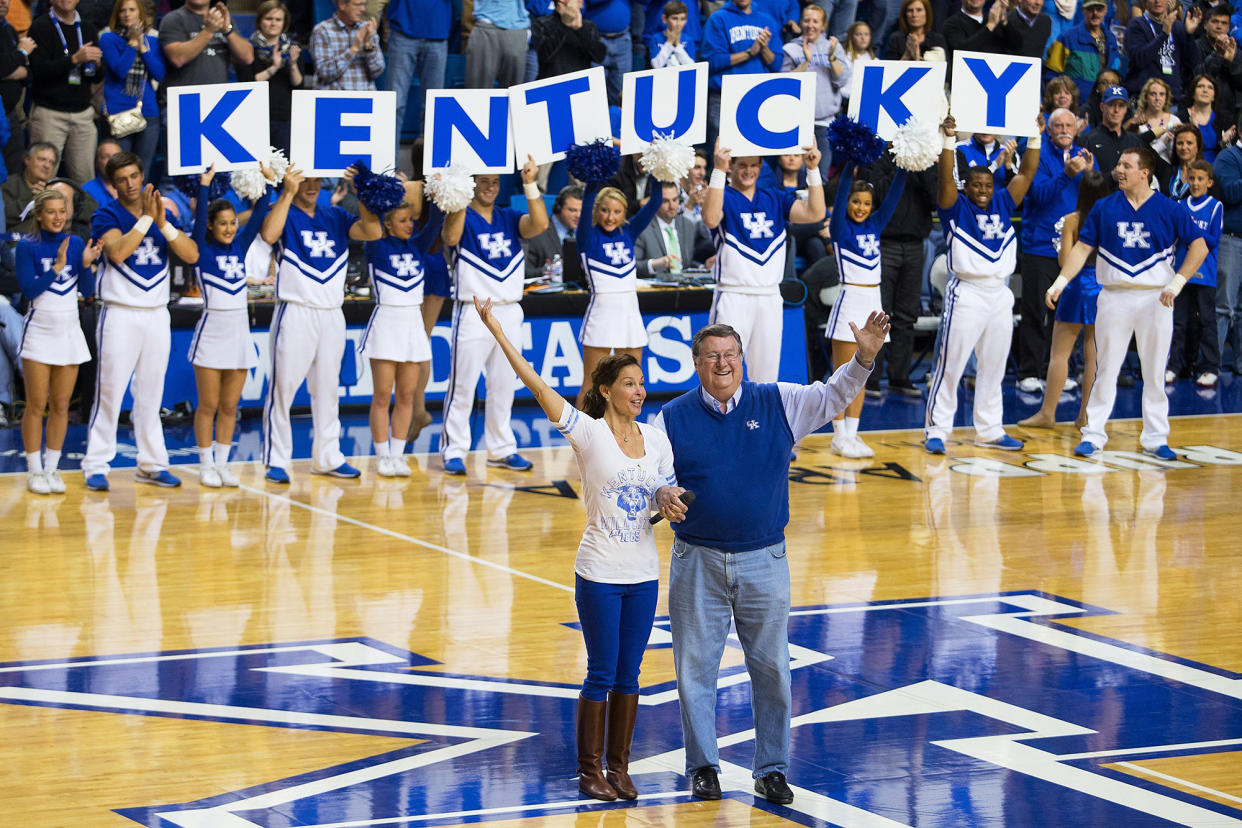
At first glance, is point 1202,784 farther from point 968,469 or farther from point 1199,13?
point 1199,13

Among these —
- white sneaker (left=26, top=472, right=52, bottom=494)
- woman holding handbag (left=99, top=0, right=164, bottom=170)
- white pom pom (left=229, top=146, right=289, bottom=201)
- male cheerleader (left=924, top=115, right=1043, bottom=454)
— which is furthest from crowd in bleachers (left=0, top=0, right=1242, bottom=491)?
white sneaker (left=26, top=472, right=52, bottom=494)

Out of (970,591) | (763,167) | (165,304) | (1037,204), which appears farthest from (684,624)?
(763,167)

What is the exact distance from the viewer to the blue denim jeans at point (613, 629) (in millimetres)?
5688

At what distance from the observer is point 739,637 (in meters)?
5.75

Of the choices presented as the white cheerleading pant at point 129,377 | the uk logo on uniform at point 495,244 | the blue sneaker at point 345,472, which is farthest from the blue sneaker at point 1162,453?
the white cheerleading pant at point 129,377

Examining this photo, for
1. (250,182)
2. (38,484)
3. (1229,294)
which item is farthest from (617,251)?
(1229,294)

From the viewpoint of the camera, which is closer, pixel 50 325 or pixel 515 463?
pixel 50 325

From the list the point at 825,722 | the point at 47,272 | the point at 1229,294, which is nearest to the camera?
the point at 825,722

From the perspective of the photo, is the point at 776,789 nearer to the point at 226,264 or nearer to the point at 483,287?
the point at 483,287

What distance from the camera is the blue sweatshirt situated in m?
17.0

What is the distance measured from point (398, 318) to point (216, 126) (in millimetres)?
1744

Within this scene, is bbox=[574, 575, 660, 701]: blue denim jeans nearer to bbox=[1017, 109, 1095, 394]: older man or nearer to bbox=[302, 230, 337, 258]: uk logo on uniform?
bbox=[302, 230, 337, 258]: uk logo on uniform

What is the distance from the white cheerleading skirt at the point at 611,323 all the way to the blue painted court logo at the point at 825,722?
13.5 ft

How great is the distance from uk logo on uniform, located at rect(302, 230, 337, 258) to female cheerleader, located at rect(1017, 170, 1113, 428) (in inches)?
219
